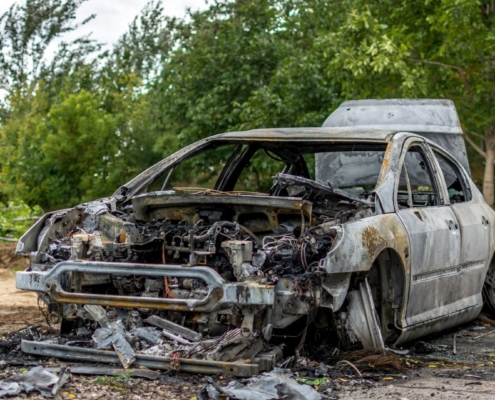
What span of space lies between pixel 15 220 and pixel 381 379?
1309 centimetres

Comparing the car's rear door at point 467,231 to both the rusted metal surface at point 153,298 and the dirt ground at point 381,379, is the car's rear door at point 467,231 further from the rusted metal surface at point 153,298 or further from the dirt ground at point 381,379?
the rusted metal surface at point 153,298

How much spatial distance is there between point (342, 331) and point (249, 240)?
89 cm

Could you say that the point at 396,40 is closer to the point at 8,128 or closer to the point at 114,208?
the point at 114,208

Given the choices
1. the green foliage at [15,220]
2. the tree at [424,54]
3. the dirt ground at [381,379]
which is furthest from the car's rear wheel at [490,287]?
the green foliage at [15,220]

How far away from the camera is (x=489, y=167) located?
18.1 meters

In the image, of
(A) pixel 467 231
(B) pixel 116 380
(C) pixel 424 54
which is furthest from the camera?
(C) pixel 424 54

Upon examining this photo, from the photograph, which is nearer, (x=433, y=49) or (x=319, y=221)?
(x=319, y=221)

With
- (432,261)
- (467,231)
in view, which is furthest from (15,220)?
(432,261)

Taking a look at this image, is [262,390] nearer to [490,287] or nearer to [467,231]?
[467,231]

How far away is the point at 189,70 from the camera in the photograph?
2433 cm

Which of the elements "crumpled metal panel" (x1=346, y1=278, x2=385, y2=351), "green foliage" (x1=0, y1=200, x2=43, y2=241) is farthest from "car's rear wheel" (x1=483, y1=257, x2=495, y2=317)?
"green foliage" (x1=0, y1=200, x2=43, y2=241)

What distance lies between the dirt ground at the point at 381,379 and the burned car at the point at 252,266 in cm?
16

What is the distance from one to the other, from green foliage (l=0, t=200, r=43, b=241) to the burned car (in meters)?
10.2

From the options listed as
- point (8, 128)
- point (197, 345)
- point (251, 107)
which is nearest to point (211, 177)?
point (251, 107)
